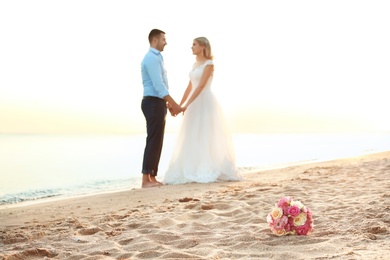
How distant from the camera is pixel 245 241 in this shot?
3.44m

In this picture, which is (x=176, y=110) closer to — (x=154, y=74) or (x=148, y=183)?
(x=154, y=74)

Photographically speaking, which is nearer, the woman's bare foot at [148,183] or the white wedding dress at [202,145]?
the woman's bare foot at [148,183]

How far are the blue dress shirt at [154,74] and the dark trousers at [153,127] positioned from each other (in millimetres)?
129

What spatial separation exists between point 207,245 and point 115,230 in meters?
0.94

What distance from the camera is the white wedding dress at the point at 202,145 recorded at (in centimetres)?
735

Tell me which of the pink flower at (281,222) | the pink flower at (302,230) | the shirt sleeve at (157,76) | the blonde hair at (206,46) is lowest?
the pink flower at (302,230)

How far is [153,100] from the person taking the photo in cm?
696

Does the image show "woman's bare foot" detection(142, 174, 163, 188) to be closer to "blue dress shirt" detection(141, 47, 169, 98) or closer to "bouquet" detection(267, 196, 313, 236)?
"blue dress shirt" detection(141, 47, 169, 98)

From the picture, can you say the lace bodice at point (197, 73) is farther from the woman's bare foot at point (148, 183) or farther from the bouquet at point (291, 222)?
the bouquet at point (291, 222)

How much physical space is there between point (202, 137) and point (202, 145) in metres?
0.13

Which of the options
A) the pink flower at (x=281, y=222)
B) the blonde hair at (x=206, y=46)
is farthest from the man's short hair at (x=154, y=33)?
the pink flower at (x=281, y=222)

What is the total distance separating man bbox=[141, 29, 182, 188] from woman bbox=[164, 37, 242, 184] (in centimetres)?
45

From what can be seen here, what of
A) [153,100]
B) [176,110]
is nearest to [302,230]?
[153,100]

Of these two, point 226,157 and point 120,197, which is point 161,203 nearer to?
point 120,197
